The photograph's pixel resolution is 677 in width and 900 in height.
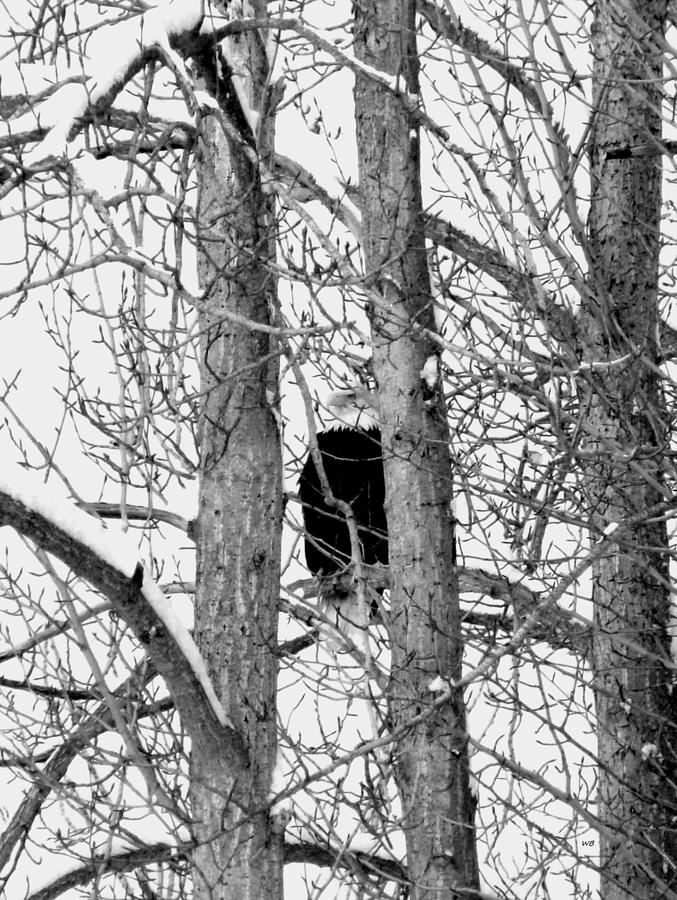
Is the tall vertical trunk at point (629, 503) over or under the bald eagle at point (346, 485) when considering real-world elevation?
under

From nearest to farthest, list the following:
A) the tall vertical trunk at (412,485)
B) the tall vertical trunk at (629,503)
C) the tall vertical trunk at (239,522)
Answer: the tall vertical trunk at (239,522)
the tall vertical trunk at (412,485)
the tall vertical trunk at (629,503)

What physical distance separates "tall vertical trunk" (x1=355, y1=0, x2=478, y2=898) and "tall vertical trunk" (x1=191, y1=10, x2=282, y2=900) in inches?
15.0

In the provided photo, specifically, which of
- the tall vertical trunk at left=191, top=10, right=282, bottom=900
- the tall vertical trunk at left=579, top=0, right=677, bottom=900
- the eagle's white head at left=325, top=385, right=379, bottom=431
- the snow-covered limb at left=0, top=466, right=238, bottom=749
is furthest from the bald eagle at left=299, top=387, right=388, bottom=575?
the snow-covered limb at left=0, top=466, right=238, bottom=749

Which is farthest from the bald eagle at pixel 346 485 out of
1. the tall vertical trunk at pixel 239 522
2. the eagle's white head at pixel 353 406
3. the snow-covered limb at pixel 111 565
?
the snow-covered limb at pixel 111 565

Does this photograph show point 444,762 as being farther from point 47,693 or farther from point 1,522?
point 1,522

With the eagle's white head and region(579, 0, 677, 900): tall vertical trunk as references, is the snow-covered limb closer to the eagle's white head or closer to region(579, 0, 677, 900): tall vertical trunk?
the eagle's white head

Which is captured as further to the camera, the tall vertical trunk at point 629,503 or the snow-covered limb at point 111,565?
the tall vertical trunk at point 629,503

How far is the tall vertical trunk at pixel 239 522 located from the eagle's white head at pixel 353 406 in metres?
0.53

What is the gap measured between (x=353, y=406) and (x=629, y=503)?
1.14 m

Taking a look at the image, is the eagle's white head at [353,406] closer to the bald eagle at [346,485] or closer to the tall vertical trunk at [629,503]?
the bald eagle at [346,485]

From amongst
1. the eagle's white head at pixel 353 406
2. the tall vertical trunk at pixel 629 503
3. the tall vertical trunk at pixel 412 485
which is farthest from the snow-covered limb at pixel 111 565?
the tall vertical trunk at pixel 629 503

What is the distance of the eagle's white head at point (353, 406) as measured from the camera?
15.2ft

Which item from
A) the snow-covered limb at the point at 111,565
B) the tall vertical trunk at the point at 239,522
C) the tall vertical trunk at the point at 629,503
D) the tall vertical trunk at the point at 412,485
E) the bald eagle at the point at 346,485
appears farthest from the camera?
the bald eagle at the point at 346,485

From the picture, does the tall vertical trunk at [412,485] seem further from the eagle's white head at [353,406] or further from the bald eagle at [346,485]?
the bald eagle at [346,485]
